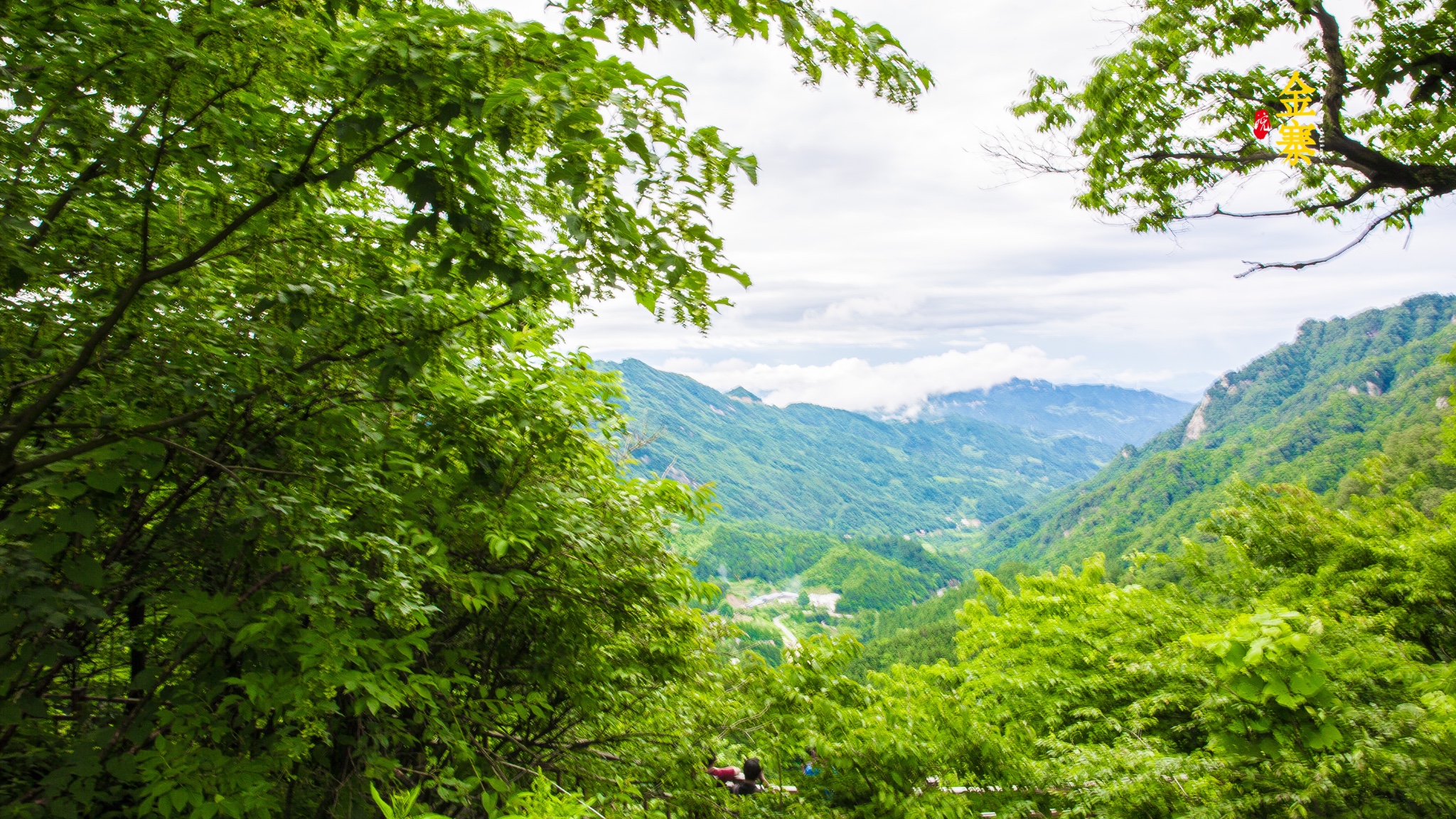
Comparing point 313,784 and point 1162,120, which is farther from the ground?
point 1162,120

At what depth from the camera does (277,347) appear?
9.85 feet

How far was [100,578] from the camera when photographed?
246cm

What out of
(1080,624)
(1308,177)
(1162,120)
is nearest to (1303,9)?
(1162,120)

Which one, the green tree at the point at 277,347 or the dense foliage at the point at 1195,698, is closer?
the green tree at the point at 277,347

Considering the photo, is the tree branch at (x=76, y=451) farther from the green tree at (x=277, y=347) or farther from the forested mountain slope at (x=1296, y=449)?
the forested mountain slope at (x=1296, y=449)

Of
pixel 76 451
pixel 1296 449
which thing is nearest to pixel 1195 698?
pixel 76 451

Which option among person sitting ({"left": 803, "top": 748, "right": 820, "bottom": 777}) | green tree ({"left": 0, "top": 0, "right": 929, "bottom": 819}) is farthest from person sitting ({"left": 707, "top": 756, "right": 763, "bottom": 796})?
green tree ({"left": 0, "top": 0, "right": 929, "bottom": 819})

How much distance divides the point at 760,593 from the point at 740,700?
170m

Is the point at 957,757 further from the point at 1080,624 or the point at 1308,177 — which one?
the point at 1308,177

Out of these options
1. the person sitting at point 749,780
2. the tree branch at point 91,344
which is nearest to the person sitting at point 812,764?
the person sitting at point 749,780

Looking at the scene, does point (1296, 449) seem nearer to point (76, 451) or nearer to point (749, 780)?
point (749, 780)

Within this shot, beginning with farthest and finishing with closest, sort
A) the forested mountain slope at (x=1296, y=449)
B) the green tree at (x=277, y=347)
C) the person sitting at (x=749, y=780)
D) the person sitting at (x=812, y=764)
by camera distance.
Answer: the forested mountain slope at (x=1296, y=449)
the person sitting at (x=749, y=780)
the person sitting at (x=812, y=764)
the green tree at (x=277, y=347)

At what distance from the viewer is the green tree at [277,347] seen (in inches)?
89.9

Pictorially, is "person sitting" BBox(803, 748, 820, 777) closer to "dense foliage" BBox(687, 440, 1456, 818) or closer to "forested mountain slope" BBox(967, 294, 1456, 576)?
"dense foliage" BBox(687, 440, 1456, 818)
